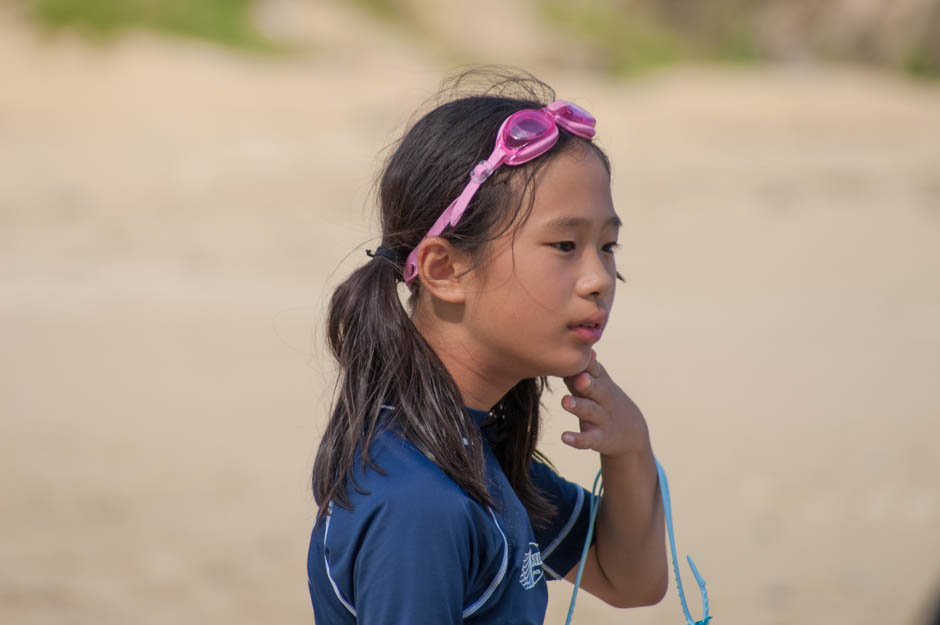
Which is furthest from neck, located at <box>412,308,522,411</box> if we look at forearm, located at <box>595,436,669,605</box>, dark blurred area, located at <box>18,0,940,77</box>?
dark blurred area, located at <box>18,0,940,77</box>

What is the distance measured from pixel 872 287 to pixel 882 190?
3715mm

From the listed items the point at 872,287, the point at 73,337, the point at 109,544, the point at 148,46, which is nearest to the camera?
the point at 109,544

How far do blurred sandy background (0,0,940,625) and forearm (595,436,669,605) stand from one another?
86 cm

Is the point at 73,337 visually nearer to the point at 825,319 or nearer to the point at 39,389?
the point at 39,389

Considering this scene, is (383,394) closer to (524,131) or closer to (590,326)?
(590,326)

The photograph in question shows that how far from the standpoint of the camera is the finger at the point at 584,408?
1.76 meters

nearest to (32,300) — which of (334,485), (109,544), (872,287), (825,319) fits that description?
(109,544)

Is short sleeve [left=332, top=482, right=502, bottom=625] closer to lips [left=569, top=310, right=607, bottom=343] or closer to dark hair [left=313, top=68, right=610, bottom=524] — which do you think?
dark hair [left=313, top=68, right=610, bottom=524]

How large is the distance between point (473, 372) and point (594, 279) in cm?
24

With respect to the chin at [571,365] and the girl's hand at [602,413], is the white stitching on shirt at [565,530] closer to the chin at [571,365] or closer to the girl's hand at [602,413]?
the girl's hand at [602,413]

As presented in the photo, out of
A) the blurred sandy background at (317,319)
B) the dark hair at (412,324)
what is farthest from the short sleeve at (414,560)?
the blurred sandy background at (317,319)

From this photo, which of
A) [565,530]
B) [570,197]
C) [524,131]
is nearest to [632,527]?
[565,530]

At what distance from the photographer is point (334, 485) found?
157 cm

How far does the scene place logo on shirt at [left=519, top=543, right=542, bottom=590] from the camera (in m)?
1.63
